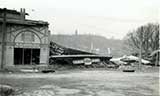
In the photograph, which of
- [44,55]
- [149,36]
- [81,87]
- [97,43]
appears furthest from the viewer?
[97,43]

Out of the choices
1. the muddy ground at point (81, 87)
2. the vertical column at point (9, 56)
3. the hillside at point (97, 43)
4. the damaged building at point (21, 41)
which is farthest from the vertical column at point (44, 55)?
the hillside at point (97, 43)

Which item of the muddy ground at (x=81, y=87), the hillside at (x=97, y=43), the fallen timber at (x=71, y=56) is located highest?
the hillside at (x=97, y=43)

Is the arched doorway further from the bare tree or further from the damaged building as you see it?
the bare tree

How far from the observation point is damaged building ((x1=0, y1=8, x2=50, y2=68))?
33.4 m

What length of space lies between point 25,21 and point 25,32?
1.56 m

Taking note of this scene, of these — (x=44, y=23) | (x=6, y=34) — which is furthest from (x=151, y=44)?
(x=6, y=34)

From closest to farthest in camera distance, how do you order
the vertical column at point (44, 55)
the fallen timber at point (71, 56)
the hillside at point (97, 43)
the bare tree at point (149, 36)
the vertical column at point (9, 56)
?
1. the vertical column at point (9, 56)
2. the vertical column at point (44, 55)
3. the fallen timber at point (71, 56)
4. the bare tree at point (149, 36)
5. the hillside at point (97, 43)

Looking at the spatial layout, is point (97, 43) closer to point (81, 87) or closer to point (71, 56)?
point (71, 56)

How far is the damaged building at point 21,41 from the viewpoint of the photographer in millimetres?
33438

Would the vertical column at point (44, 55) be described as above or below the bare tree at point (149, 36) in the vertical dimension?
below

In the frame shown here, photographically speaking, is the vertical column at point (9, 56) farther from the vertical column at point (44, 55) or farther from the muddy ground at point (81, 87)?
the muddy ground at point (81, 87)

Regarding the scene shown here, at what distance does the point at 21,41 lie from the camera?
1355 inches

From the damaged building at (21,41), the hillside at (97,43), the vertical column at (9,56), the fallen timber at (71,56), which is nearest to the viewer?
the damaged building at (21,41)

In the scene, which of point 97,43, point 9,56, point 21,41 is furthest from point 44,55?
point 97,43
